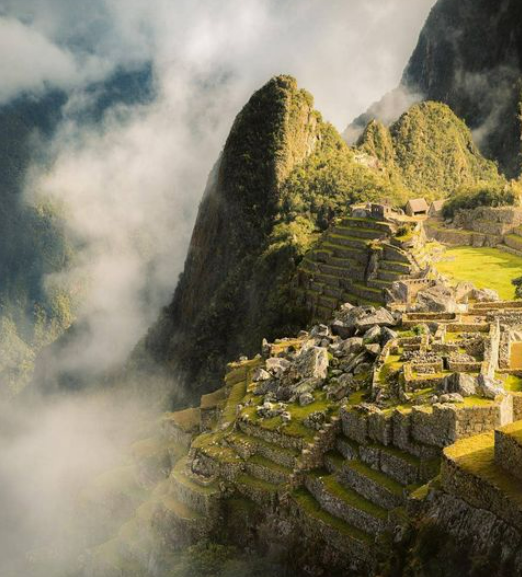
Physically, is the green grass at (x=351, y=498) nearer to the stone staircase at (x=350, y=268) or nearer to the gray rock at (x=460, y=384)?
the gray rock at (x=460, y=384)

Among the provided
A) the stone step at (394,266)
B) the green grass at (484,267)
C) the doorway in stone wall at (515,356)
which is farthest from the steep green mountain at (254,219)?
the doorway in stone wall at (515,356)

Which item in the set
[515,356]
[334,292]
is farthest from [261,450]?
[334,292]

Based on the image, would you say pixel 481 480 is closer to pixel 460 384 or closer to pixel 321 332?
pixel 460 384

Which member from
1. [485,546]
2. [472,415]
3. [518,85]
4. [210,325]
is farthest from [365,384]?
[518,85]

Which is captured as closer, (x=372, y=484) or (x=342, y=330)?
(x=372, y=484)

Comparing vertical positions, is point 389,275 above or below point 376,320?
above

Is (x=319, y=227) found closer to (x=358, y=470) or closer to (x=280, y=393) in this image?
(x=280, y=393)

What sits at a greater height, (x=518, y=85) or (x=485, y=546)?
(x=518, y=85)
